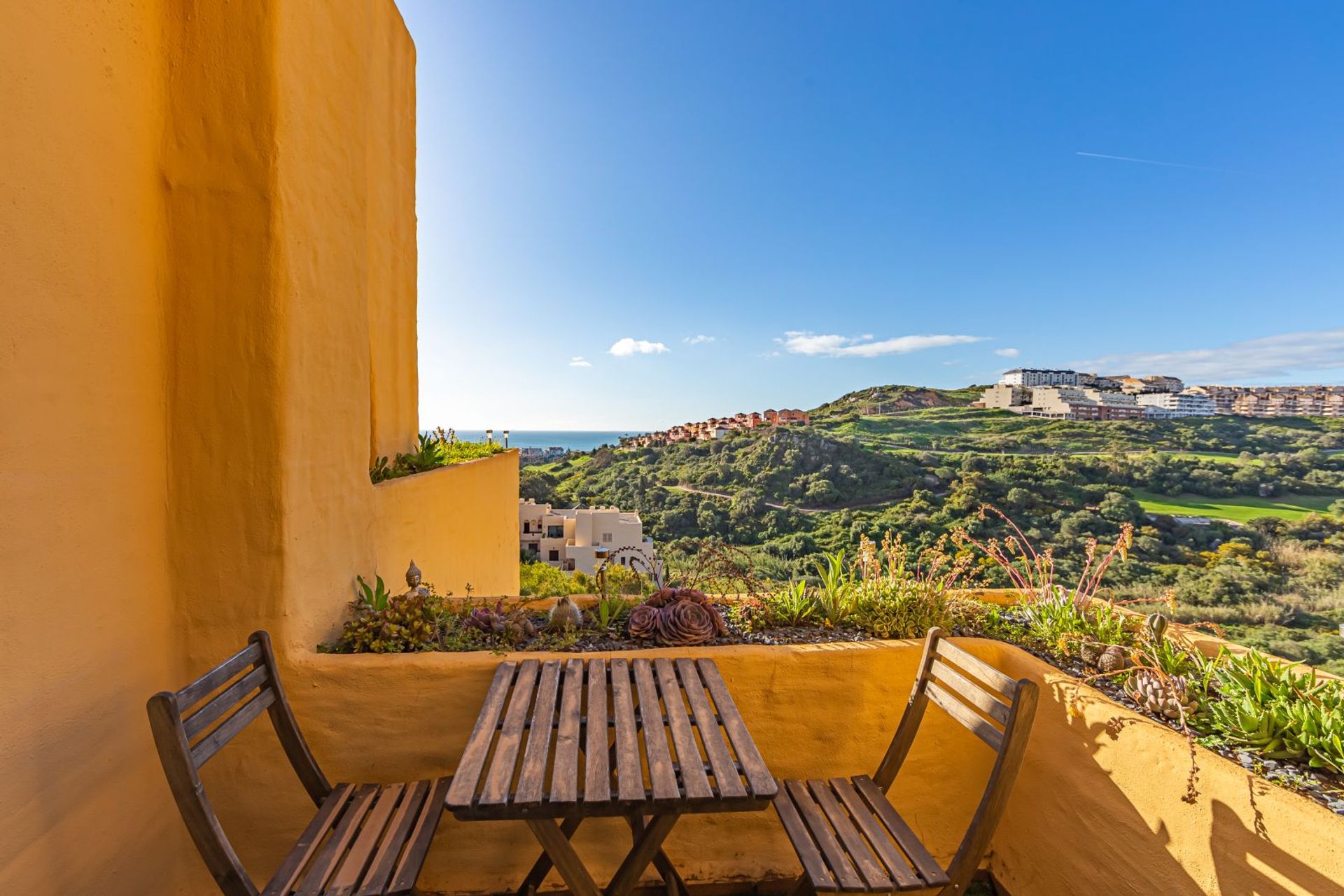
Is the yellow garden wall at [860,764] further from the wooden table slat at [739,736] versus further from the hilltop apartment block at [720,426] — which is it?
the hilltop apartment block at [720,426]

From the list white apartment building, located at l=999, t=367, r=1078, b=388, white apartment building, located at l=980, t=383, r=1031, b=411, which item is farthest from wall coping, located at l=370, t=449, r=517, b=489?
white apartment building, located at l=980, t=383, r=1031, b=411

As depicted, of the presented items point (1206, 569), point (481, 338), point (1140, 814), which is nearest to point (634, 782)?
point (1140, 814)

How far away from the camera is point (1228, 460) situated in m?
11.9

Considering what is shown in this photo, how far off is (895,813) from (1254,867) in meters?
0.91

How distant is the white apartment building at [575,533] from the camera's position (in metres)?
15.2

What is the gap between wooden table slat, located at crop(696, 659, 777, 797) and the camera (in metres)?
1.39

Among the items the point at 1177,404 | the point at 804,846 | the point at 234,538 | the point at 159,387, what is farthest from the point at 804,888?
the point at 1177,404

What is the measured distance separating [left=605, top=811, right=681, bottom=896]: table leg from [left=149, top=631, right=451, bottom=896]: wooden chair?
566 millimetres

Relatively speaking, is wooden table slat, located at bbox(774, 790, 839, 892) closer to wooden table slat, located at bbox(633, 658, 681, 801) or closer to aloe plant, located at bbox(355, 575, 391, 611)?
wooden table slat, located at bbox(633, 658, 681, 801)

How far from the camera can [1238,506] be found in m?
10.4

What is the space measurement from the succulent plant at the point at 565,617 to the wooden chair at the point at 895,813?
1153 mm

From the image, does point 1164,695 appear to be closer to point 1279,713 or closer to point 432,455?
point 1279,713

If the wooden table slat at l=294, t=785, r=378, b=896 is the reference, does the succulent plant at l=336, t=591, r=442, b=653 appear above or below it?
above

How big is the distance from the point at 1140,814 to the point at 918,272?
82.6 ft
